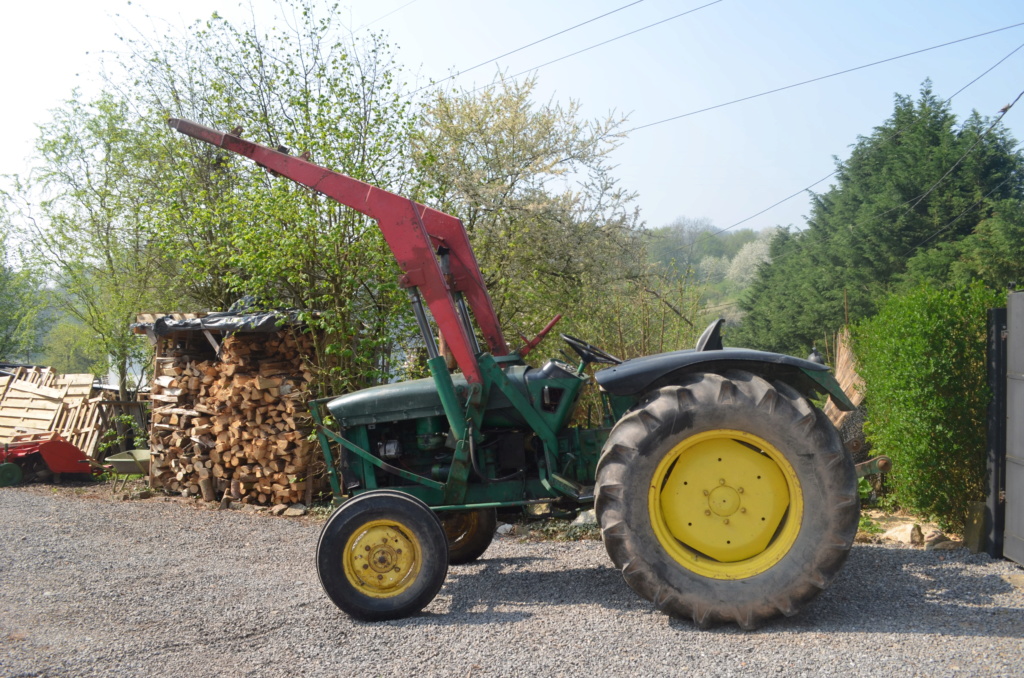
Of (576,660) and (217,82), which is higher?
(217,82)

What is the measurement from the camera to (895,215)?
73.7ft

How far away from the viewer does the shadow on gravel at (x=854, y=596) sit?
4.22m

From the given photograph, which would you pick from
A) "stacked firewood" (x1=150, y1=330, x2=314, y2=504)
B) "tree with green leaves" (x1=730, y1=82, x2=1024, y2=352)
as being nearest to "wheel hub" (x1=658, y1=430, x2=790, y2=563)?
"stacked firewood" (x1=150, y1=330, x2=314, y2=504)

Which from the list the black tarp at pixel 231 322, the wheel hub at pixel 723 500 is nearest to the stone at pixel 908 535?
the wheel hub at pixel 723 500

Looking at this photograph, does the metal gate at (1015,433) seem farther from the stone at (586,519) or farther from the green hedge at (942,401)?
the stone at (586,519)

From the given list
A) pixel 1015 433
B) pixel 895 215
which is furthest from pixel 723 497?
pixel 895 215

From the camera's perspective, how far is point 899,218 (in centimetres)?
2208

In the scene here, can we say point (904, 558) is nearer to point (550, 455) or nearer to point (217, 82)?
point (550, 455)

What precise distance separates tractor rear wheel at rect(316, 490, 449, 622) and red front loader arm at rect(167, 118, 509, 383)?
895 millimetres

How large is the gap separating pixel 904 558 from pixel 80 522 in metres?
7.70

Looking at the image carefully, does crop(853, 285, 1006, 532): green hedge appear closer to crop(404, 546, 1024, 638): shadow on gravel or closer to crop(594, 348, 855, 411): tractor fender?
crop(404, 546, 1024, 638): shadow on gravel

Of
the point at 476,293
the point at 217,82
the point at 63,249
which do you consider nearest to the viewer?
the point at 476,293

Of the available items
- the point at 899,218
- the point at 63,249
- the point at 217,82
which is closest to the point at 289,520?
the point at 217,82

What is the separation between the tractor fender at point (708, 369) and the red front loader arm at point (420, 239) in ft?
2.92
